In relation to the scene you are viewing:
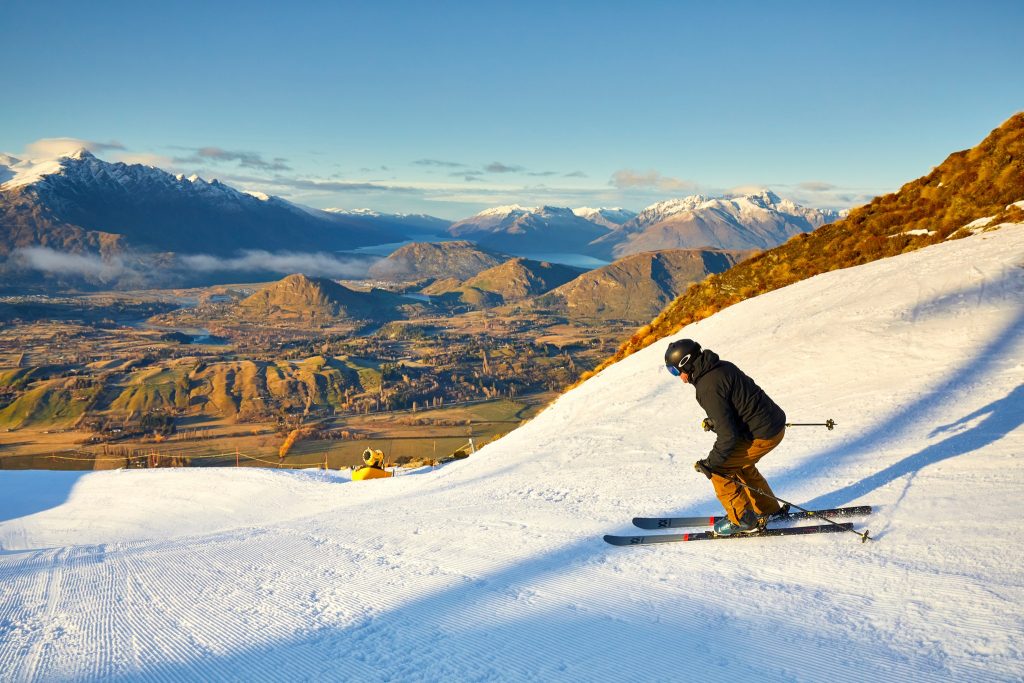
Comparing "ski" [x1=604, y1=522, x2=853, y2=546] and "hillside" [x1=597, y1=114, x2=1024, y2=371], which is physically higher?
"hillside" [x1=597, y1=114, x2=1024, y2=371]

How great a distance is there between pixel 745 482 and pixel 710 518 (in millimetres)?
851

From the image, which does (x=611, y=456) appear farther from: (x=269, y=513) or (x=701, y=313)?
(x=701, y=313)

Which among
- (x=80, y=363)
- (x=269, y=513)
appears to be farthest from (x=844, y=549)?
(x=80, y=363)

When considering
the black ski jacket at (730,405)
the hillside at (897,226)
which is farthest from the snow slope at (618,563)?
the hillside at (897,226)

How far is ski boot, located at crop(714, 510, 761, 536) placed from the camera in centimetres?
704

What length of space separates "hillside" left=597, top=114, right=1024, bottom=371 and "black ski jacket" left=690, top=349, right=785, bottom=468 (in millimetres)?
16920

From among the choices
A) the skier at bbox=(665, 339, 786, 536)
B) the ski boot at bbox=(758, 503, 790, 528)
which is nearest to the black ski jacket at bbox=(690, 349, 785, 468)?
the skier at bbox=(665, 339, 786, 536)

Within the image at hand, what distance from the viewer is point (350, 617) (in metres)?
6.11

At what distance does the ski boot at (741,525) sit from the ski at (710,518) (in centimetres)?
27

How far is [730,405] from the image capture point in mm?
6727

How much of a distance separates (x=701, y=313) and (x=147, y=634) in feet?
71.3

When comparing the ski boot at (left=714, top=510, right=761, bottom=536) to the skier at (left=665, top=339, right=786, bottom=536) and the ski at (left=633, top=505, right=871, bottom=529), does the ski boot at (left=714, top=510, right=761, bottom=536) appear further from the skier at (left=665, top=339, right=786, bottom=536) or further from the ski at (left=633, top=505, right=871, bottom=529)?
the ski at (left=633, top=505, right=871, bottom=529)

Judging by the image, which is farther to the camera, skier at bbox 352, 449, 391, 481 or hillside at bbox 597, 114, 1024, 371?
hillside at bbox 597, 114, 1024, 371

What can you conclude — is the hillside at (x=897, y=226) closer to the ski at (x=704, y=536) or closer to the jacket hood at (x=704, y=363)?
the ski at (x=704, y=536)
